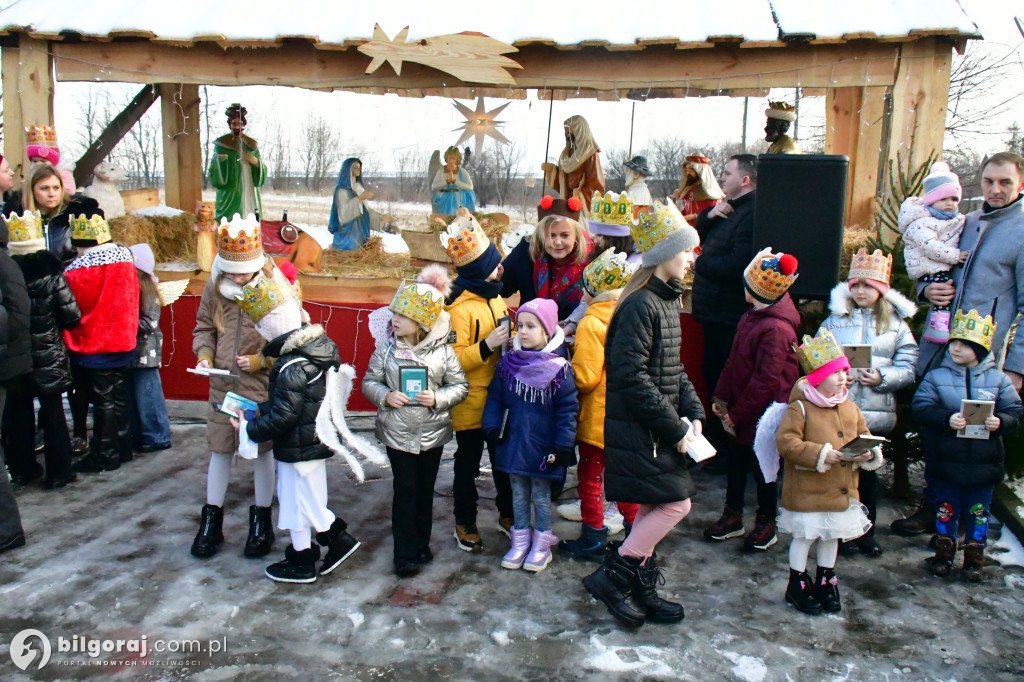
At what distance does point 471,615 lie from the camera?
3.84 meters

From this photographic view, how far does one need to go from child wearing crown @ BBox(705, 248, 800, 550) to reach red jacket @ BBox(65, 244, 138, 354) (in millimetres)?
3899

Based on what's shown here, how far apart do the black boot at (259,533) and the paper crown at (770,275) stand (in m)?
2.85

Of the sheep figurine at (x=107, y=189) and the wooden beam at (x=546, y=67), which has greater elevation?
the wooden beam at (x=546, y=67)

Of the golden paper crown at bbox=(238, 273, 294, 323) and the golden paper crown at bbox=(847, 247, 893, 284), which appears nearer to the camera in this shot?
the golden paper crown at bbox=(238, 273, 294, 323)

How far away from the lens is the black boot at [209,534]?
4.42 m

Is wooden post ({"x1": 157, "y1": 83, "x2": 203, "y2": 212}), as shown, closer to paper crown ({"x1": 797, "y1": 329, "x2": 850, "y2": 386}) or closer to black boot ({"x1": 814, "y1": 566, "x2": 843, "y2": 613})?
paper crown ({"x1": 797, "y1": 329, "x2": 850, "y2": 386})

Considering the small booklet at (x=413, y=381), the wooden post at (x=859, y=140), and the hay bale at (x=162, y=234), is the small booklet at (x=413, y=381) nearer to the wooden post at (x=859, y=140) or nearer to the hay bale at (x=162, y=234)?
the wooden post at (x=859, y=140)

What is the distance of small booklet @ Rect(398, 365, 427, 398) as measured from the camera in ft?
13.4

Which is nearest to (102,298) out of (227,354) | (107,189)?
(227,354)

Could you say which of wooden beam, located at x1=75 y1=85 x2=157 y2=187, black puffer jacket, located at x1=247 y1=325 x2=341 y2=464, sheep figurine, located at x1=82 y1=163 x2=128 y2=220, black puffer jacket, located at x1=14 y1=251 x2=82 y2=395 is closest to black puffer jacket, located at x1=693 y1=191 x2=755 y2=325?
black puffer jacket, located at x1=247 y1=325 x2=341 y2=464

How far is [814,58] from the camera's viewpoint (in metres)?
6.80

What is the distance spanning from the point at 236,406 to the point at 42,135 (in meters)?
4.47

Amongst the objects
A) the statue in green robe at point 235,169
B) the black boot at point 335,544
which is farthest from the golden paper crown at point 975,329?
the statue in green robe at point 235,169

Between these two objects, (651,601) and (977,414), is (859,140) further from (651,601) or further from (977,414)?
(651,601)
